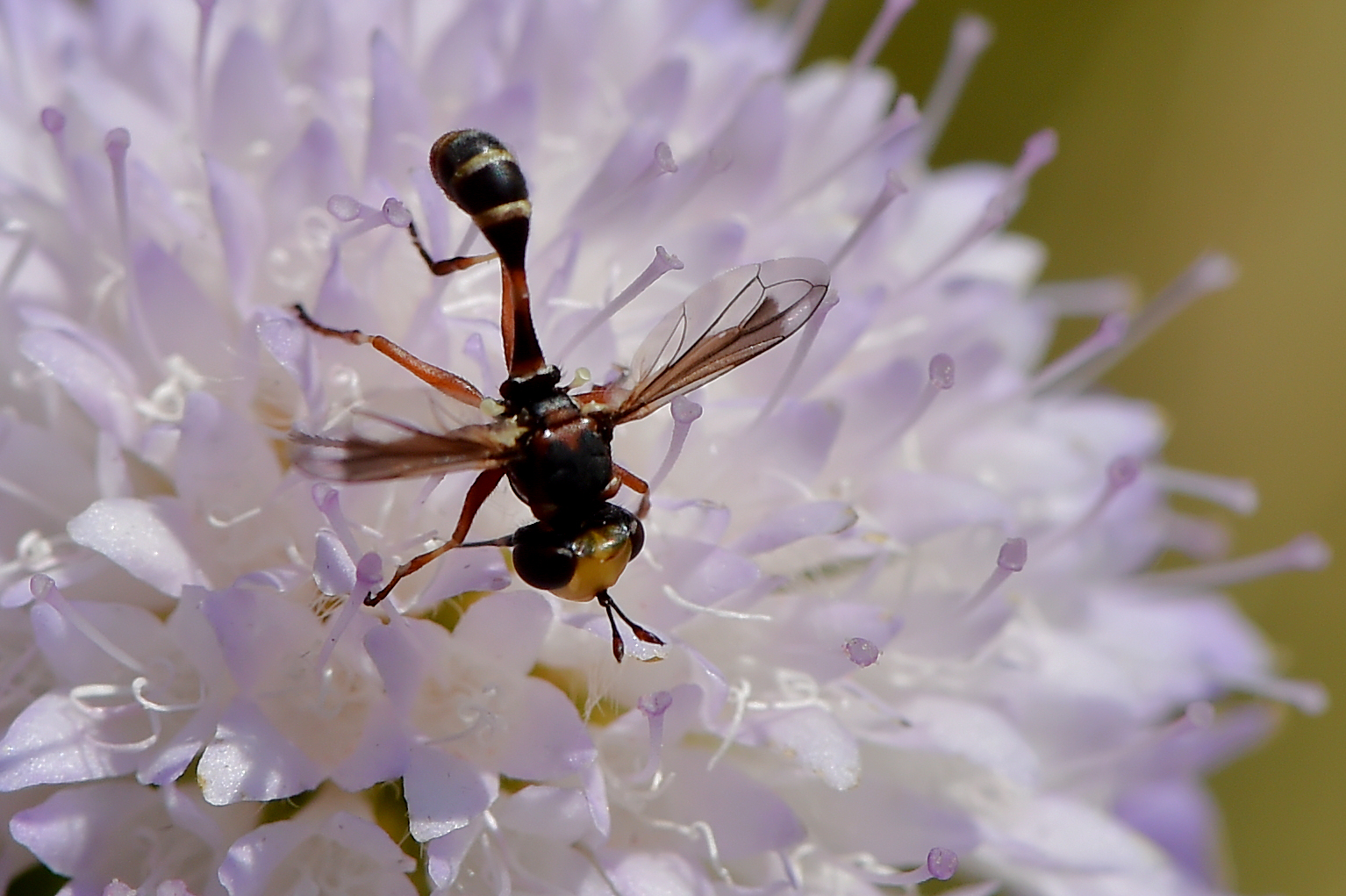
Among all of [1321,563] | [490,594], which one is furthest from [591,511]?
[1321,563]

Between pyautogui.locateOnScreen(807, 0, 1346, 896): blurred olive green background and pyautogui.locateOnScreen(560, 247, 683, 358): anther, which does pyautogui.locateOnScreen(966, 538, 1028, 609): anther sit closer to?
pyautogui.locateOnScreen(560, 247, 683, 358): anther

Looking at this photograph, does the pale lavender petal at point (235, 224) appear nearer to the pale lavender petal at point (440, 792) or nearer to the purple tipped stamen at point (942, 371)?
the pale lavender petal at point (440, 792)

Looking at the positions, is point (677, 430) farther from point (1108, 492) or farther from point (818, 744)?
point (1108, 492)

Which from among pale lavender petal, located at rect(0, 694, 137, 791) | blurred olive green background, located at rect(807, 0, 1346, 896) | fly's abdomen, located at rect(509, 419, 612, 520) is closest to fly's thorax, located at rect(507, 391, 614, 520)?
fly's abdomen, located at rect(509, 419, 612, 520)

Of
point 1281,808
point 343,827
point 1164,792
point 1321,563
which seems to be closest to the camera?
point 343,827

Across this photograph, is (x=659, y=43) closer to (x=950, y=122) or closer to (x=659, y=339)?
(x=659, y=339)

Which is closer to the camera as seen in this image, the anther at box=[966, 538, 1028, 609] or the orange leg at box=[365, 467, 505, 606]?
the orange leg at box=[365, 467, 505, 606]
